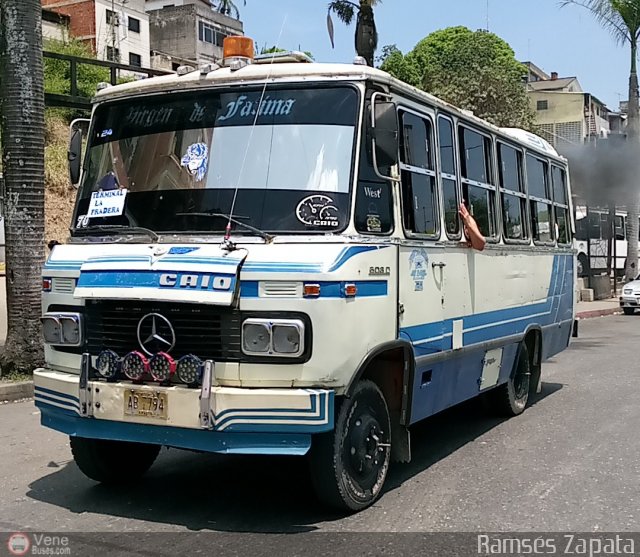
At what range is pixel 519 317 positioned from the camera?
827cm

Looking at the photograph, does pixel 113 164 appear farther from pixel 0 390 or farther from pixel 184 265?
pixel 0 390

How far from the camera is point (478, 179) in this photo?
24.0 feet

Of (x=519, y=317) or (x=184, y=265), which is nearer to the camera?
(x=184, y=265)

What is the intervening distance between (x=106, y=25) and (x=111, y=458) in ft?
146

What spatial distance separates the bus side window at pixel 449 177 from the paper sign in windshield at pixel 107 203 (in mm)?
2491

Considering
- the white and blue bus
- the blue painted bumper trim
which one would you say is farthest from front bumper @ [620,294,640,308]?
the blue painted bumper trim

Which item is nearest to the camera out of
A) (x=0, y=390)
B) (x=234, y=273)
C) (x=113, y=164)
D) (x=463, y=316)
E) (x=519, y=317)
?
(x=234, y=273)

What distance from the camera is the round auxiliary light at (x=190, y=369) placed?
4754 millimetres

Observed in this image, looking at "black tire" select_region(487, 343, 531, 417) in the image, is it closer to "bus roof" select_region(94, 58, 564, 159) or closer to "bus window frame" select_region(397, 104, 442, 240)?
"bus window frame" select_region(397, 104, 442, 240)

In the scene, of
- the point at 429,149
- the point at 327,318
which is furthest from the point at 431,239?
the point at 327,318

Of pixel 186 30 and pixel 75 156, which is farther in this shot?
pixel 186 30

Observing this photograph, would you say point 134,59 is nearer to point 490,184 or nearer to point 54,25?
point 54,25

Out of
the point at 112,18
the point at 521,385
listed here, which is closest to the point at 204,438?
the point at 521,385

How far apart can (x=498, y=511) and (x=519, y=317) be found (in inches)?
128
